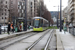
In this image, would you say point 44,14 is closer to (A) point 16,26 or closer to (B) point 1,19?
(B) point 1,19

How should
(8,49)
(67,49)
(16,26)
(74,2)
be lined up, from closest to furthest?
(67,49) → (8,49) → (16,26) → (74,2)

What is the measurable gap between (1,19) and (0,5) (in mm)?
41240

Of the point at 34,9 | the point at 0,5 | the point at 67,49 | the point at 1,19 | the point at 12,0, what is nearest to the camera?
the point at 67,49

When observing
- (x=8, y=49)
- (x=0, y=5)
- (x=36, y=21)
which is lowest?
(x=8, y=49)

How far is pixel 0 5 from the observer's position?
3419 centimetres

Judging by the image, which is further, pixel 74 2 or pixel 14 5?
pixel 74 2

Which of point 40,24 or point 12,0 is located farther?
point 12,0

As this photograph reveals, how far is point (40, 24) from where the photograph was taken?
93.5ft

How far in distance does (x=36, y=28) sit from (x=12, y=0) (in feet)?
49.0

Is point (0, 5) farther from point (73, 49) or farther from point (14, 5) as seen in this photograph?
point (73, 49)

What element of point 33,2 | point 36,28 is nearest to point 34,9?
point 33,2

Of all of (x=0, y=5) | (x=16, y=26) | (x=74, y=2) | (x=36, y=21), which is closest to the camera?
(x=16, y=26)

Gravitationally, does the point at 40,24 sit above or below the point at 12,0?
below

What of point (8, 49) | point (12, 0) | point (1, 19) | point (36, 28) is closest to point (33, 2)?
point (1, 19)
